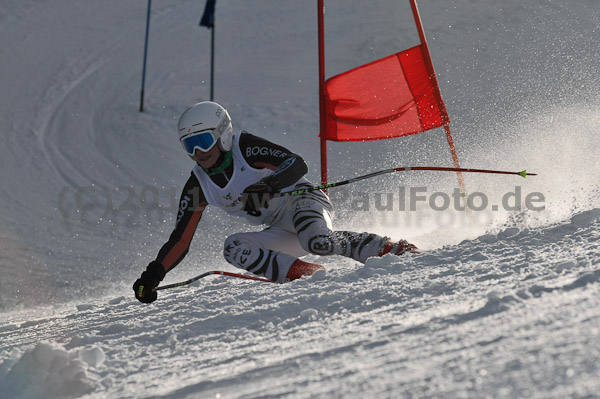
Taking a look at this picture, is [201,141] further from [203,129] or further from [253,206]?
[253,206]

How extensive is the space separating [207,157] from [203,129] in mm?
174

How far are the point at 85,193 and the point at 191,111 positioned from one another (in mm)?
4496

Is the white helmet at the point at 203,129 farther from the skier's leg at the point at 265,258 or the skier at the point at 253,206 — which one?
the skier's leg at the point at 265,258

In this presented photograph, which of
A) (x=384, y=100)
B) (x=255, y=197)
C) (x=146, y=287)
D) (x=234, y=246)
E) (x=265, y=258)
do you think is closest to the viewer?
(x=146, y=287)

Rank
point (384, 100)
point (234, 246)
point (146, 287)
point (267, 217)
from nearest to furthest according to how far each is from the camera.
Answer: point (146, 287) → point (234, 246) → point (267, 217) → point (384, 100)

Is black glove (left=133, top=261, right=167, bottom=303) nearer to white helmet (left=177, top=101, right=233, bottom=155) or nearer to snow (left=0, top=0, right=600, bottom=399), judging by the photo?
snow (left=0, top=0, right=600, bottom=399)

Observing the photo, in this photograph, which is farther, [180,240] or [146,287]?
[180,240]

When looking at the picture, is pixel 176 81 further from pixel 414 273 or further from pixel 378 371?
pixel 378 371

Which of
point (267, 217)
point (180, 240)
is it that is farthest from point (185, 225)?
point (267, 217)

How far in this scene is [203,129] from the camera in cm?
384

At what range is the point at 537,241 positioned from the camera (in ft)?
10.8

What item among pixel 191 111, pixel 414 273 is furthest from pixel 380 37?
pixel 414 273

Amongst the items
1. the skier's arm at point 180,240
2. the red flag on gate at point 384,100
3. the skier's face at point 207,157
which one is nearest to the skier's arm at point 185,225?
the skier's arm at point 180,240

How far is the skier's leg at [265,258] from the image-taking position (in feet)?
12.3
